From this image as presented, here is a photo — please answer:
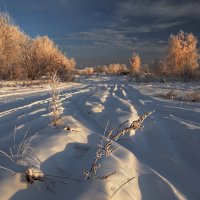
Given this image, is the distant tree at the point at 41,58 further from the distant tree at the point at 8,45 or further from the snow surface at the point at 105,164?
the snow surface at the point at 105,164

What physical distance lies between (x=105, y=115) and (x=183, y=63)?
1074 inches

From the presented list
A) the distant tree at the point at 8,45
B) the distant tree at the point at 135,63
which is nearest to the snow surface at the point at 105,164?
the distant tree at the point at 8,45

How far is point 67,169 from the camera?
2711mm

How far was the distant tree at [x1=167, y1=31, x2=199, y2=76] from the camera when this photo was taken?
32022 mm

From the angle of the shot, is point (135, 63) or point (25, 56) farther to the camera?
point (135, 63)

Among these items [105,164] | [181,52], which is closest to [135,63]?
[181,52]

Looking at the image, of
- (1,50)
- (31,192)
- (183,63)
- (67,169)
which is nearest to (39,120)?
(67,169)

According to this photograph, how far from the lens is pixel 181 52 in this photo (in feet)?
106

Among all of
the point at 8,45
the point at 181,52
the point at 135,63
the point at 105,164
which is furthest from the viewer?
the point at 135,63

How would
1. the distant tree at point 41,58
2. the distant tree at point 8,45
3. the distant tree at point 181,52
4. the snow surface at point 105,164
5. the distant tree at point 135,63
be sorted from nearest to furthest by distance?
the snow surface at point 105,164, the distant tree at point 8,45, the distant tree at point 41,58, the distant tree at point 181,52, the distant tree at point 135,63

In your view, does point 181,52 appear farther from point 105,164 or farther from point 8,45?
point 105,164

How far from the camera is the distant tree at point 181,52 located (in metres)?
32.0

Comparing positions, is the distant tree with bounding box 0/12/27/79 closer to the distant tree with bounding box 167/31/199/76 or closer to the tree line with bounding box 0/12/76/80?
the tree line with bounding box 0/12/76/80

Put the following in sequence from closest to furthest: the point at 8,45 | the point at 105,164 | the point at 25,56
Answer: the point at 105,164
the point at 8,45
the point at 25,56
